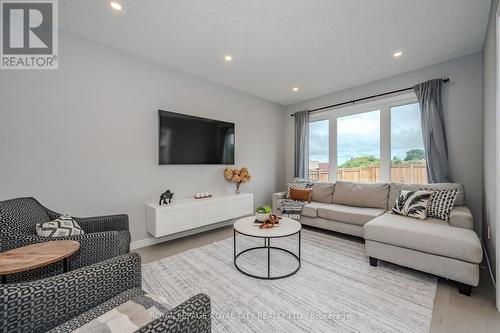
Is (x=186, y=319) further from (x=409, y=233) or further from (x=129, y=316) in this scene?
(x=409, y=233)

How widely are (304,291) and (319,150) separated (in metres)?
3.27

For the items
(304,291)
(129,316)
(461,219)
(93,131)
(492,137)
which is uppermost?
(93,131)

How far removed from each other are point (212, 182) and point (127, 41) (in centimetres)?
231

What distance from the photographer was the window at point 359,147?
3766 millimetres

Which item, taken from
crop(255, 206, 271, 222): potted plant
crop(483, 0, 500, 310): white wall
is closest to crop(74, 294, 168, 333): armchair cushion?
crop(255, 206, 271, 222): potted plant

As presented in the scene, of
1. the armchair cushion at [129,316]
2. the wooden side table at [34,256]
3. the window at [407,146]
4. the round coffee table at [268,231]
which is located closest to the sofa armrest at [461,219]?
the window at [407,146]

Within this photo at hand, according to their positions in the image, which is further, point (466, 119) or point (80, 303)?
point (466, 119)

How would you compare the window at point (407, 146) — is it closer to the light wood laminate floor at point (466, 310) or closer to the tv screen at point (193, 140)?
the light wood laminate floor at point (466, 310)

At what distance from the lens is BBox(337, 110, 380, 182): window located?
3.77 meters

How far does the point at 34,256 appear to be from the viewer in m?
1.25

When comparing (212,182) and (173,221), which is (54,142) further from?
(212,182)

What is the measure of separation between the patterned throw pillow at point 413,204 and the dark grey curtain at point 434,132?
0.59 metres

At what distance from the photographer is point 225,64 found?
3.04 meters

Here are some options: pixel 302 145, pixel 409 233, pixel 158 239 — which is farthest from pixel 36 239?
pixel 302 145
